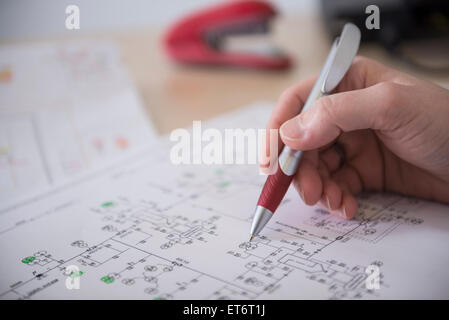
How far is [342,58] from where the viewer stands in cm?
55

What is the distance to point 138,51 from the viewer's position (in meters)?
1.21

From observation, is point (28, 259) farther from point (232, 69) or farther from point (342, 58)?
point (232, 69)

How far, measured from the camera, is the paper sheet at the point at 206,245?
0.42 meters

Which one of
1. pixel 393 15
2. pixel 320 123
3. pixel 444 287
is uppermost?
pixel 393 15

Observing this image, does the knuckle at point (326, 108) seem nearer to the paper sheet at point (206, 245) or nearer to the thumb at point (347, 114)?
the thumb at point (347, 114)

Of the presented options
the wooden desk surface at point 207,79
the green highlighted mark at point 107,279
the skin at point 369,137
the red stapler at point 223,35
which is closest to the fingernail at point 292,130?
the skin at point 369,137

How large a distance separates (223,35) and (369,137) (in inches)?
20.9

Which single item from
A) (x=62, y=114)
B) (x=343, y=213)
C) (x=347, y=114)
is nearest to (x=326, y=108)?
(x=347, y=114)

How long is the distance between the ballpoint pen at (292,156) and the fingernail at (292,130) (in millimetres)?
27

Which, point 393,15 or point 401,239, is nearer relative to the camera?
point 401,239
